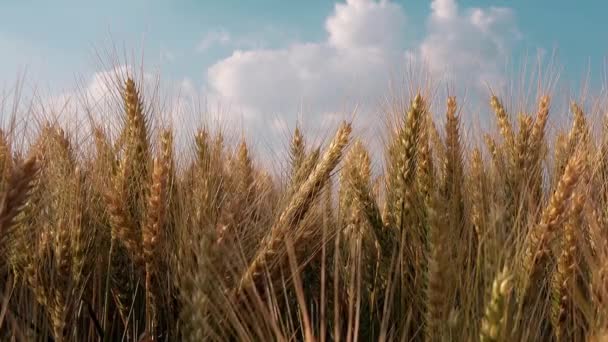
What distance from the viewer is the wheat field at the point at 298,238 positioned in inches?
70.9

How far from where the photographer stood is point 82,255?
2.21m

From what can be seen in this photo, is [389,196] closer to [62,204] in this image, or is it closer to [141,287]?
[141,287]

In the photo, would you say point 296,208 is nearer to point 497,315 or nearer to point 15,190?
point 15,190

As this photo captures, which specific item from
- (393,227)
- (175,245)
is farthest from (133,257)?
(393,227)

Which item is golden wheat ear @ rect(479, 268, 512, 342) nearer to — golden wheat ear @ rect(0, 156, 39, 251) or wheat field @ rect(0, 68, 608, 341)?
wheat field @ rect(0, 68, 608, 341)

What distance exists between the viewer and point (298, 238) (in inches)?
82.6

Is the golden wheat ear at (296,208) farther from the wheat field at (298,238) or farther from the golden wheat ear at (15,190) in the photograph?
the golden wheat ear at (15,190)

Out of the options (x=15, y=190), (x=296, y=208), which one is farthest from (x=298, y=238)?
(x=15, y=190)

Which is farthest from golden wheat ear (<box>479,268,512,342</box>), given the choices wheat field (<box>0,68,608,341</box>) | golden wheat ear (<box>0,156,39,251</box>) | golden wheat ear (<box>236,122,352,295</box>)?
golden wheat ear (<box>0,156,39,251</box>)

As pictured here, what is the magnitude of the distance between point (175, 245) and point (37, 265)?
0.43 m

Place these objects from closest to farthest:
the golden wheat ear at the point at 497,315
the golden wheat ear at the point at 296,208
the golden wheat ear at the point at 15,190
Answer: the golden wheat ear at the point at 497,315 < the golden wheat ear at the point at 15,190 < the golden wheat ear at the point at 296,208

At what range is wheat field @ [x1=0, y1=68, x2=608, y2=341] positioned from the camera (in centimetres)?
180

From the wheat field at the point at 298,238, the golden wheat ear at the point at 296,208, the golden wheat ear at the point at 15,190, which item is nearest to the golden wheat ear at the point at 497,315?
the wheat field at the point at 298,238

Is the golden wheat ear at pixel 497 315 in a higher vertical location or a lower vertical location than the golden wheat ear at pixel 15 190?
lower
